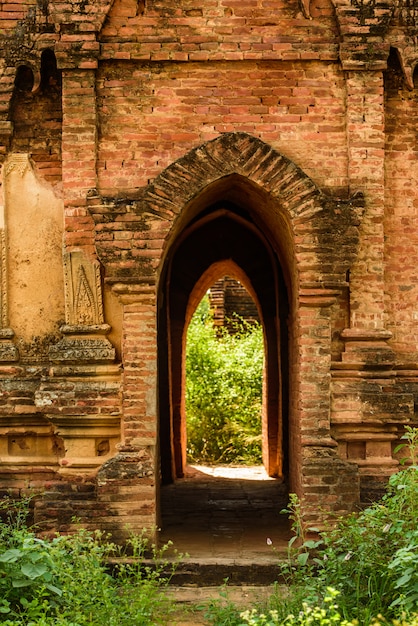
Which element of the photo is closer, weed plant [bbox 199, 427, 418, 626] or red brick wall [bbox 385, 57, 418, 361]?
weed plant [bbox 199, 427, 418, 626]

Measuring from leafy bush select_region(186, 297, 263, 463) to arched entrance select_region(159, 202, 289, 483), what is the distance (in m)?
3.34

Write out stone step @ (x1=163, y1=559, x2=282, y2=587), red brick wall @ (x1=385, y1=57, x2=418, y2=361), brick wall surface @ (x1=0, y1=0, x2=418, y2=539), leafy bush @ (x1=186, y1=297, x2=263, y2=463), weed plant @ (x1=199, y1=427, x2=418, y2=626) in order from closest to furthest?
weed plant @ (x1=199, y1=427, x2=418, y2=626)
stone step @ (x1=163, y1=559, x2=282, y2=587)
brick wall surface @ (x1=0, y1=0, x2=418, y2=539)
red brick wall @ (x1=385, y1=57, x2=418, y2=361)
leafy bush @ (x1=186, y1=297, x2=263, y2=463)

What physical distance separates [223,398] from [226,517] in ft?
23.0

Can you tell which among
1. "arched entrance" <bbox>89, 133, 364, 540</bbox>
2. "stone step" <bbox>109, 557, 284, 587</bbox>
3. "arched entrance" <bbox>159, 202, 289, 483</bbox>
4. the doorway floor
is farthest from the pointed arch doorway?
"stone step" <bbox>109, 557, 284, 587</bbox>

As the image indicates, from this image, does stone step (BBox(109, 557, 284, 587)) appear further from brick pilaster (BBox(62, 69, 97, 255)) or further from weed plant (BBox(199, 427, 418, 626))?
brick pilaster (BBox(62, 69, 97, 255))

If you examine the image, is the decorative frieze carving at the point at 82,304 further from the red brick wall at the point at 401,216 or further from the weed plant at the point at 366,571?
the red brick wall at the point at 401,216

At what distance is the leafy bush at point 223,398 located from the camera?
14.6 metres

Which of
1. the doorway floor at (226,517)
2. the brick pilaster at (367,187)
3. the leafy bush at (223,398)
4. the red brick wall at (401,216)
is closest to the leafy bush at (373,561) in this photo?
the doorway floor at (226,517)

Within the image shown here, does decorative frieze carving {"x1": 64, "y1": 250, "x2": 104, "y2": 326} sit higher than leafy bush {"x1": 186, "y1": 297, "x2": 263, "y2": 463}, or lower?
higher

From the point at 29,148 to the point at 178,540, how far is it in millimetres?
3743

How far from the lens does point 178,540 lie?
7355mm

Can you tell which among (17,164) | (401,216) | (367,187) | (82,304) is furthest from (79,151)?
(401,216)

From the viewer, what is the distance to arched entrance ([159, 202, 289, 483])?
34.2ft

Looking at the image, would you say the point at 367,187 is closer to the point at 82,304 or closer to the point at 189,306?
the point at 82,304
